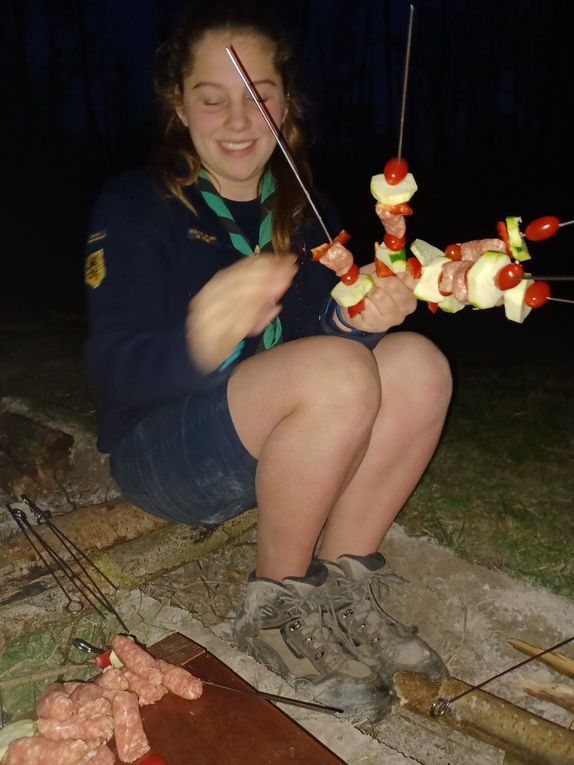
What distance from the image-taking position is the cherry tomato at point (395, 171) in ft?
5.29

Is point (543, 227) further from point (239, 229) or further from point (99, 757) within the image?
point (99, 757)

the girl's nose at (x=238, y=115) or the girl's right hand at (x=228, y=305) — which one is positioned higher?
the girl's nose at (x=238, y=115)

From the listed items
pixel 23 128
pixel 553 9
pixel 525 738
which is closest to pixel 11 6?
pixel 23 128

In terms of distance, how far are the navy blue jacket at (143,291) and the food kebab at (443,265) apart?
1.49 ft

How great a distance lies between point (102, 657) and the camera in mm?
1834

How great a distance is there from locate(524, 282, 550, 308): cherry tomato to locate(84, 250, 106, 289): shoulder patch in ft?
4.12

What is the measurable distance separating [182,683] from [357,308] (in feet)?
3.62

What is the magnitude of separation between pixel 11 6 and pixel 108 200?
26.7 metres

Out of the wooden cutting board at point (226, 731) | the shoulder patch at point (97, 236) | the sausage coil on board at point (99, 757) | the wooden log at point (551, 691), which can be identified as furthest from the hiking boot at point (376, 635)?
the shoulder patch at point (97, 236)

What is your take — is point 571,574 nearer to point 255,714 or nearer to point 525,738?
point 525,738

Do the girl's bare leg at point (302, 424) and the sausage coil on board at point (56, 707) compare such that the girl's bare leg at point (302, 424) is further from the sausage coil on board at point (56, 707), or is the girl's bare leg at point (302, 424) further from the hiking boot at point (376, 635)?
the sausage coil on board at point (56, 707)

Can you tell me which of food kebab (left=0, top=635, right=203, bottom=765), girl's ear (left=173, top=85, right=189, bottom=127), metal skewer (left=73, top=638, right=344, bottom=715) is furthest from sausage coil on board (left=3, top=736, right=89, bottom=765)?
girl's ear (left=173, top=85, right=189, bottom=127)

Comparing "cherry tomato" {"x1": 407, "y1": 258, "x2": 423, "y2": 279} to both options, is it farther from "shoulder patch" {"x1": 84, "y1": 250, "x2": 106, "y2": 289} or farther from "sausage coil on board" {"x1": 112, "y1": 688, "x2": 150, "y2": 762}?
"sausage coil on board" {"x1": 112, "y1": 688, "x2": 150, "y2": 762}

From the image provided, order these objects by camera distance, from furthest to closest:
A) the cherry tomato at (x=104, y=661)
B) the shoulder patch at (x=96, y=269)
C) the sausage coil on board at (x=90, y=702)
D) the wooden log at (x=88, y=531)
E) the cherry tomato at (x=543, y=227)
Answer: the wooden log at (x=88, y=531), the shoulder patch at (x=96, y=269), the cherry tomato at (x=104, y=661), the sausage coil on board at (x=90, y=702), the cherry tomato at (x=543, y=227)
